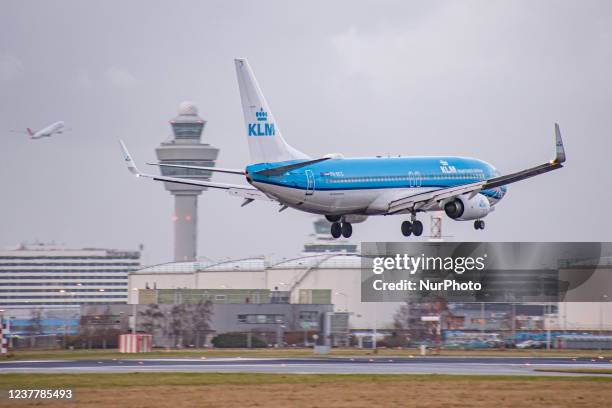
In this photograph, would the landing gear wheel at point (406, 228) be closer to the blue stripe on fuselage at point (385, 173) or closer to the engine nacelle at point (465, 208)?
the engine nacelle at point (465, 208)

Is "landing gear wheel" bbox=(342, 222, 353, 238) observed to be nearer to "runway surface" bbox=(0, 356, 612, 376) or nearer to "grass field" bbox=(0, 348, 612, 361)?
"grass field" bbox=(0, 348, 612, 361)

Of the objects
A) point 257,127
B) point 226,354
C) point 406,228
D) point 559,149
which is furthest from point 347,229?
point 559,149

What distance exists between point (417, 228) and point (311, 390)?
3944 cm

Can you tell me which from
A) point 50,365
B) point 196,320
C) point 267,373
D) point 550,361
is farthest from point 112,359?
point 196,320

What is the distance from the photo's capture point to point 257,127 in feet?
294

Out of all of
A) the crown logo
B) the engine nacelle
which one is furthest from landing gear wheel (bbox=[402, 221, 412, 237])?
the crown logo

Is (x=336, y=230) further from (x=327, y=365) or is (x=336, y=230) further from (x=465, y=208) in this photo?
(x=327, y=365)

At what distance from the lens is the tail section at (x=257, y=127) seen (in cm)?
8906

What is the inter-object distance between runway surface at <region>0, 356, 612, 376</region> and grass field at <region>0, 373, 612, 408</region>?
4722 mm

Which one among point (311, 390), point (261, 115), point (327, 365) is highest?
point (261, 115)

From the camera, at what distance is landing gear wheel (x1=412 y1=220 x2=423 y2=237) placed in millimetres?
99562

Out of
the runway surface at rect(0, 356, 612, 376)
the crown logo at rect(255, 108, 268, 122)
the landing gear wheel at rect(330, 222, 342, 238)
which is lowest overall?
the runway surface at rect(0, 356, 612, 376)

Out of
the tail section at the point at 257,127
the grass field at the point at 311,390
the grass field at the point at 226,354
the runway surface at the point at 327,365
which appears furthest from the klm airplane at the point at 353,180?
the grass field at the point at 311,390

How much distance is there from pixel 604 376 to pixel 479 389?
1235 centimetres
